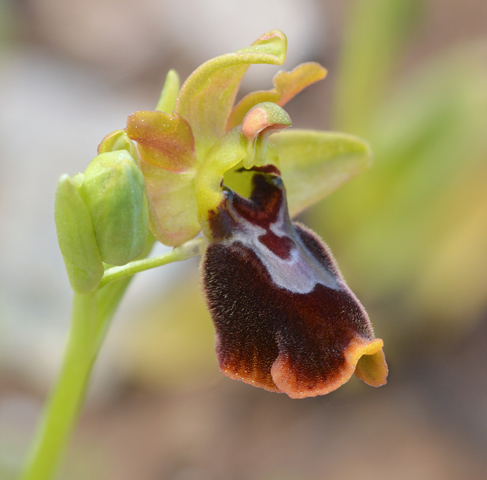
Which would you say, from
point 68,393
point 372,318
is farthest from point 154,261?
point 372,318

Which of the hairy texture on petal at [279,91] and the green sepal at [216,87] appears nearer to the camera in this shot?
the green sepal at [216,87]

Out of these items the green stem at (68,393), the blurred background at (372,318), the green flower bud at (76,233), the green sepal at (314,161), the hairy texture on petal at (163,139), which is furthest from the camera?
the blurred background at (372,318)

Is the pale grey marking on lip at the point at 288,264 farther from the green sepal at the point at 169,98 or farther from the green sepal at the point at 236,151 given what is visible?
the green sepal at the point at 169,98

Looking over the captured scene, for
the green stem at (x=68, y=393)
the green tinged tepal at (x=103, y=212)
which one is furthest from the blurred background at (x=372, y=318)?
the green tinged tepal at (x=103, y=212)

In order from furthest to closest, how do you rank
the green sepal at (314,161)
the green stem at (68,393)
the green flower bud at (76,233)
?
the green sepal at (314,161) → the green stem at (68,393) → the green flower bud at (76,233)

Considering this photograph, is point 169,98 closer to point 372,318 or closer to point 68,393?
point 68,393

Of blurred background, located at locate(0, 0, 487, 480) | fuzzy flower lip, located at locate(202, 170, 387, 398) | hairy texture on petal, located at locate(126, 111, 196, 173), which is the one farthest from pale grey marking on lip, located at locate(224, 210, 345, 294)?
blurred background, located at locate(0, 0, 487, 480)

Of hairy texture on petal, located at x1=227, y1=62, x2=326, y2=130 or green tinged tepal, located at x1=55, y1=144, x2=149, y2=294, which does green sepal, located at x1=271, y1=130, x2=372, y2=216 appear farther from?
green tinged tepal, located at x1=55, y1=144, x2=149, y2=294
